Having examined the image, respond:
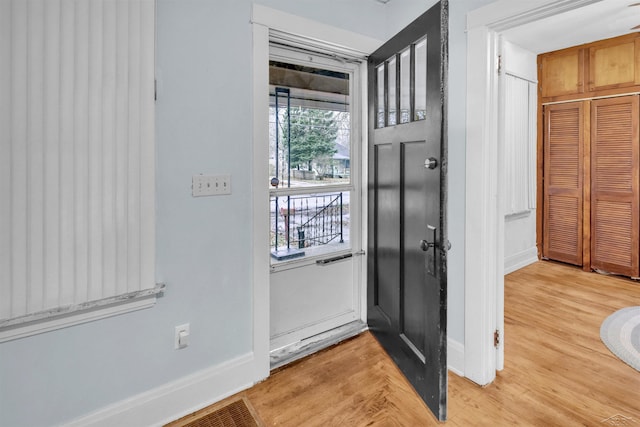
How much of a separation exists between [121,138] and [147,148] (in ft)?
0.36

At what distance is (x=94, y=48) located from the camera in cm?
147

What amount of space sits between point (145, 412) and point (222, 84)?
5.46ft

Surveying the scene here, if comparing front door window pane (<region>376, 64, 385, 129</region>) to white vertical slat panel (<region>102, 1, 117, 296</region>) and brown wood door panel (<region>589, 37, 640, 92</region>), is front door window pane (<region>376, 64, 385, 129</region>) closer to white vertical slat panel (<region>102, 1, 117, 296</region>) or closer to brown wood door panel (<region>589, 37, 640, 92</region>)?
white vertical slat panel (<region>102, 1, 117, 296</region>)

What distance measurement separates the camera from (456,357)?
2.13 metres

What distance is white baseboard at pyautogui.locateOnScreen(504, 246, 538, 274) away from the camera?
4207 mm

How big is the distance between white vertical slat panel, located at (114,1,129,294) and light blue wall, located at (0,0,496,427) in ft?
0.48

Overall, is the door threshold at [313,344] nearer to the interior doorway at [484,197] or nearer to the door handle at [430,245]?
the interior doorway at [484,197]

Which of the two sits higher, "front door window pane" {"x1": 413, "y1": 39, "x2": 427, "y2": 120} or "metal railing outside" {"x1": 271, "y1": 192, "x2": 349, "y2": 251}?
"front door window pane" {"x1": 413, "y1": 39, "x2": 427, "y2": 120}

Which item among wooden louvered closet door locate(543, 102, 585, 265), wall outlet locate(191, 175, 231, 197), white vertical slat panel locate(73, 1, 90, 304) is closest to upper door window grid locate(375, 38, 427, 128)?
wall outlet locate(191, 175, 231, 197)

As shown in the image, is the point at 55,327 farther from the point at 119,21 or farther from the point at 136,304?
the point at 119,21

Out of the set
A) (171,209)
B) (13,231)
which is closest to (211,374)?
(171,209)

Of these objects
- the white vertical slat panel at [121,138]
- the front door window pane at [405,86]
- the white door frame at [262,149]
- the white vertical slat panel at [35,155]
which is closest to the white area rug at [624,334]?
the front door window pane at [405,86]

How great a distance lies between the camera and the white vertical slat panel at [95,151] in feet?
4.80

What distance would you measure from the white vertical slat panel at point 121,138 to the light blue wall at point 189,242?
0.48 feet
